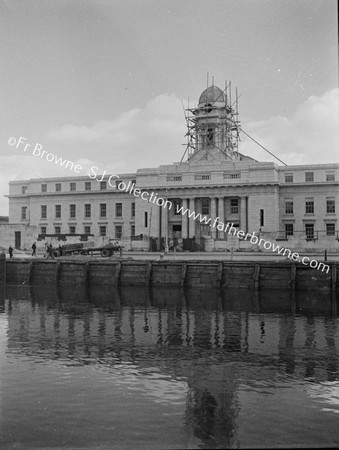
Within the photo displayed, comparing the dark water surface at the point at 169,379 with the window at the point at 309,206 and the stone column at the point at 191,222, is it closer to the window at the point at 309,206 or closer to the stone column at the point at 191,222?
the stone column at the point at 191,222

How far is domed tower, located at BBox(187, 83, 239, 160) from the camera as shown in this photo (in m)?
71.8

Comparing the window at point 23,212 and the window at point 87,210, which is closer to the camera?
the window at point 87,210

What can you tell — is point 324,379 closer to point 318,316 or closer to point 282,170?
point 318,316

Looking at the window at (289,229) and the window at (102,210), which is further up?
the window at (102,210)

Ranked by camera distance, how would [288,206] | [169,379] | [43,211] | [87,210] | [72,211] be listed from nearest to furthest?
[169,379] < [288,206] < [87,210] < [72,211] < [43,211]

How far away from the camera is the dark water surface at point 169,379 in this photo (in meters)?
11.5

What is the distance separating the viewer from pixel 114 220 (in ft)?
247

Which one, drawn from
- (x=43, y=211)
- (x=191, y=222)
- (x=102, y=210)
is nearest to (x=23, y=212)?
(x=43, y=211)

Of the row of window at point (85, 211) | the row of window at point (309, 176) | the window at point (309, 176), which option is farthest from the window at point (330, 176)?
the row of window at point (85, 211)

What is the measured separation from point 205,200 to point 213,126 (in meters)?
11.4

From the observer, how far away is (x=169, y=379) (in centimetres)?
1540

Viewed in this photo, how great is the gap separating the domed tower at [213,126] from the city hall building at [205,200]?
0.45 ft

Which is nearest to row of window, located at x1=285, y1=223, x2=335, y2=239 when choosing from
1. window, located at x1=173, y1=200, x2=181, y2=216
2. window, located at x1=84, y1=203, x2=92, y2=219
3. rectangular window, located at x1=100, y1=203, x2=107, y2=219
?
window, located at x1=173, y1=200, x2=181, y2=216

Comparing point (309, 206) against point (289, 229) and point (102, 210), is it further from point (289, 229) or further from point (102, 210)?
point (102, 210)
